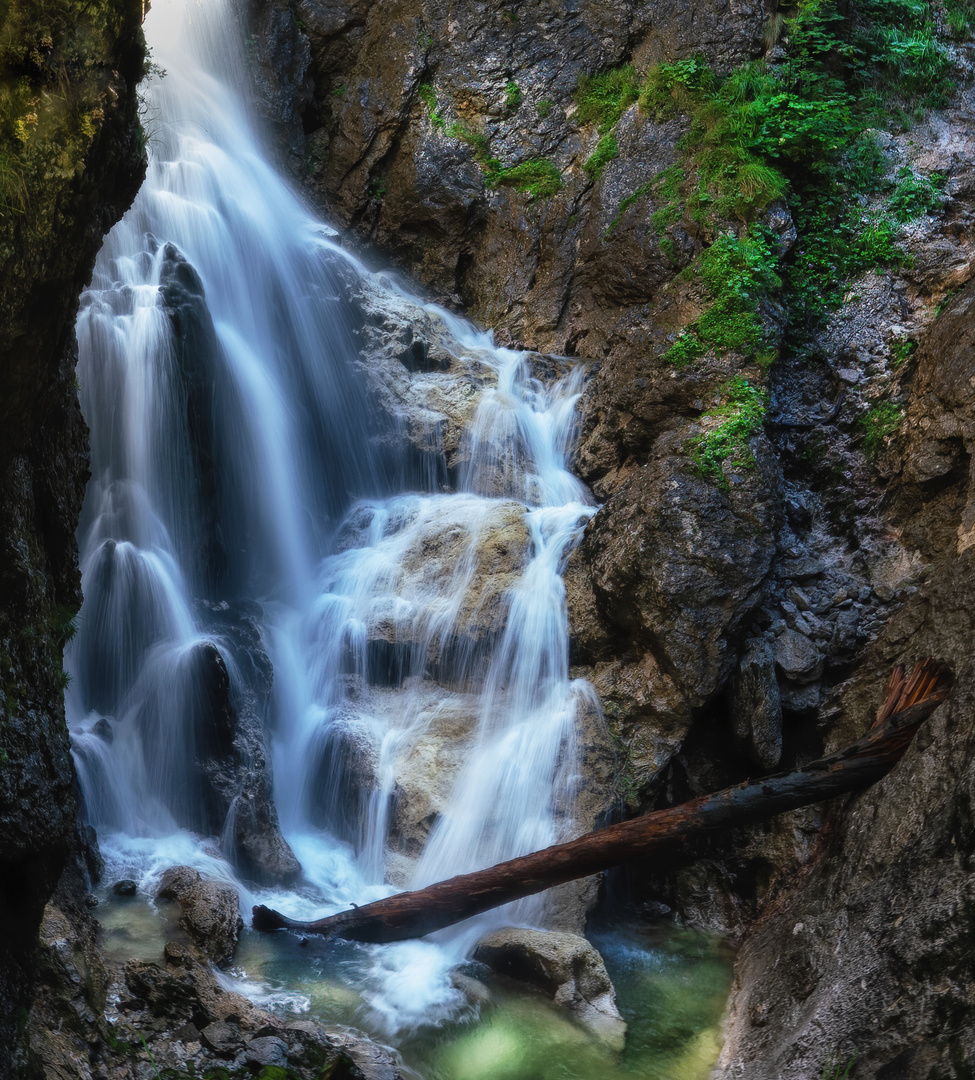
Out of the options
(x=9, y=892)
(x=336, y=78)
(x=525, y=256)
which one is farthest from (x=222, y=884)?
(x=336, y=78)

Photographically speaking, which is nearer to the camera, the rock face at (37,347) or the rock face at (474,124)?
the rock face at (37,347)

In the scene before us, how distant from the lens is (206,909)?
4633 millimetres

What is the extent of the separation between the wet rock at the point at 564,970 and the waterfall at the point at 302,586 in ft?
1.10

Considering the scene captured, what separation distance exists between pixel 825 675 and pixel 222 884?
435 cm

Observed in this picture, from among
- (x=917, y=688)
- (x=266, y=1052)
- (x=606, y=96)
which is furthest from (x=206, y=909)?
(x=606, y=96)

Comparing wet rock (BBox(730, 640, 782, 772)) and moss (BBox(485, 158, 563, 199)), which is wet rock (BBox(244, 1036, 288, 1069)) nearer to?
wet rock (BBox(730, 640, 782, 772))

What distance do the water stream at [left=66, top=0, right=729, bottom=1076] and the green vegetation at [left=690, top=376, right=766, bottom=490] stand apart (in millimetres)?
1344

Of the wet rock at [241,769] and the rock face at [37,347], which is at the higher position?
the rock face at [37,347]

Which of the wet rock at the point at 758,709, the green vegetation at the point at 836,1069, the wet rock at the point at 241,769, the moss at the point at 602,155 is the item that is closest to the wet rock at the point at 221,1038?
the wet rock at the point at 241,769

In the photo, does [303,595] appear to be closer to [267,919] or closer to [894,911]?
[267,919]

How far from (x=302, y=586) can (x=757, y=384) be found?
14.8 ft

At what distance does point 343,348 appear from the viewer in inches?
368

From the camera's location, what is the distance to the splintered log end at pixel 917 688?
435 centimetres

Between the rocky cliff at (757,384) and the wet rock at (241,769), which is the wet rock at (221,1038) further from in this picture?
the rocky cliff at (757,384)
